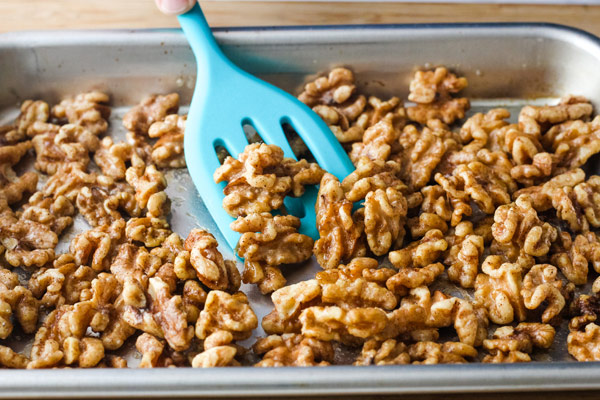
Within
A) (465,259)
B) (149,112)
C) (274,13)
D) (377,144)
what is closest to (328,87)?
(377,144)

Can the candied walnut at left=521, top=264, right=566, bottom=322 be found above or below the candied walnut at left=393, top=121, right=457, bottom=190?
below

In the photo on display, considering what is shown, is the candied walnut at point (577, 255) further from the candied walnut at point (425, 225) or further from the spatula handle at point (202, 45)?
the spatula handle at point (202, 45)

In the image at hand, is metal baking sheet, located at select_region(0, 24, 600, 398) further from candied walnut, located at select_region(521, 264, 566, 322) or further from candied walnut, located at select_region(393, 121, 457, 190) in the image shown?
candied walnut, located at select_region(521, 264, 566, 322)

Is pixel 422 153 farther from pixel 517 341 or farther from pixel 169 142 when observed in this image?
pixel 169 142

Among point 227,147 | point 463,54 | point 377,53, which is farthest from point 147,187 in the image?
point 463,54

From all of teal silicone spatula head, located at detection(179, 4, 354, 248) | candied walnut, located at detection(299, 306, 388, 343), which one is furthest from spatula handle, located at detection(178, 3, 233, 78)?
candied walnut, located at detection(299, 306, 388, 343)
